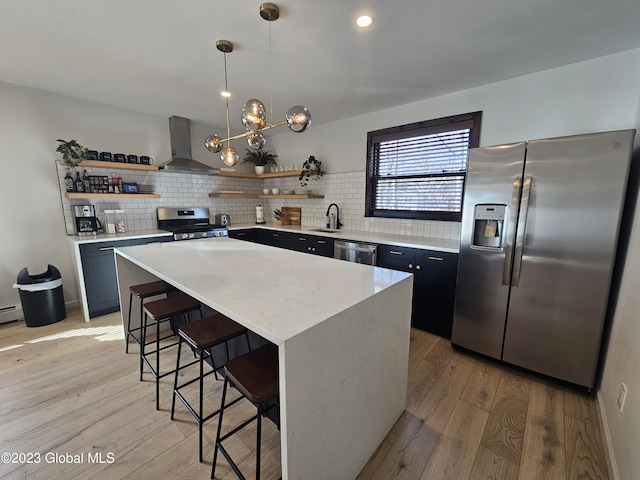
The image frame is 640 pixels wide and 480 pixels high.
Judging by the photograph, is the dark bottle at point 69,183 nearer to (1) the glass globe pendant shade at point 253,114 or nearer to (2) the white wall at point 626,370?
(1) the glass globe pendant shade at point 253,114

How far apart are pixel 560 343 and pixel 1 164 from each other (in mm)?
5270

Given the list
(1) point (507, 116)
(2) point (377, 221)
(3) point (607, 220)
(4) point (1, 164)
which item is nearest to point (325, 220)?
(2) point (377, 221)

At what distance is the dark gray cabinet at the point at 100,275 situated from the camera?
2.91 meters

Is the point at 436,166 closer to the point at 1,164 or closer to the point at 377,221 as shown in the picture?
the point at 377,221

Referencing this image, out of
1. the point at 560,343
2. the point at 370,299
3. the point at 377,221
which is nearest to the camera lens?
the point at 370,299

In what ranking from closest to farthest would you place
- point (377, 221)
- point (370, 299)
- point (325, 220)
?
point (370, 299)
point (377, 221)
point (325, 220)

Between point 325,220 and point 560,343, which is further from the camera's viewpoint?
point 325,220

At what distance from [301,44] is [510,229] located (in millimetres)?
2067

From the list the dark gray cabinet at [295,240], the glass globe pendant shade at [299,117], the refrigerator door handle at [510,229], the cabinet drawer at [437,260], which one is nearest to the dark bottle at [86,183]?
the dark gray cabinet at [295,240]

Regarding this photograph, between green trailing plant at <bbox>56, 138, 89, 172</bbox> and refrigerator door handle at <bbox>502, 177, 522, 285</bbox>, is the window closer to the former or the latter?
refrigerator door handle at <bbox>502, 177, 522, 285</bbox>

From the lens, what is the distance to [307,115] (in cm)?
172

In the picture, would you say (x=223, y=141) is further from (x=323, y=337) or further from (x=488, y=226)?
(x=488, y=226)

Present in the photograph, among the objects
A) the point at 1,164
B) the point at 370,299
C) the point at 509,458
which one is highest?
the point at 1,164

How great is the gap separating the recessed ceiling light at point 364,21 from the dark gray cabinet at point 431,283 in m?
1.91
